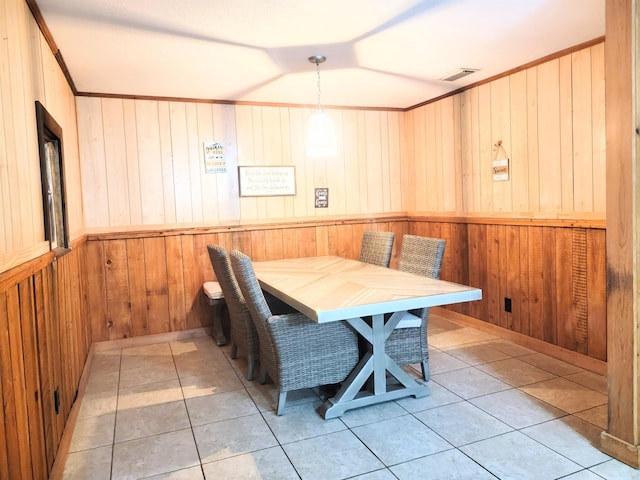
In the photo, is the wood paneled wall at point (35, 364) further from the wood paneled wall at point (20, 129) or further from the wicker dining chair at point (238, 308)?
the wicker dining chair at point (238, 308)

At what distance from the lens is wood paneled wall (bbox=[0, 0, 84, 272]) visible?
5.11 ft

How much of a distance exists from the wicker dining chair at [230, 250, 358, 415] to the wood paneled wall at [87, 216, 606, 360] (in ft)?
5.55

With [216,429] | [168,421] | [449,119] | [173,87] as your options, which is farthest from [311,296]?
[449,119]

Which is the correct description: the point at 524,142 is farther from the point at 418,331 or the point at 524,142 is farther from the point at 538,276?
the point at 418,331

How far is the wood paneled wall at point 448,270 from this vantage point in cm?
316

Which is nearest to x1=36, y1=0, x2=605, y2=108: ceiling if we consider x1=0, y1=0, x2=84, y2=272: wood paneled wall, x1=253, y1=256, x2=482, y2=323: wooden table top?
x1=0, y1=0, x2=84, y2=272: wood paneled wall

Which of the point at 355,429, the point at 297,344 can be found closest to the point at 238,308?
the point at 297,344

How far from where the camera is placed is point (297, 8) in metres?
2.38

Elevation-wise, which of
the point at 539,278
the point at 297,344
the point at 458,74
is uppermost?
the point at 458,74

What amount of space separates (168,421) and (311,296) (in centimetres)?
109

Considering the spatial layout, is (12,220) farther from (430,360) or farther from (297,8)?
(430,360)

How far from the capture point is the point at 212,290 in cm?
387

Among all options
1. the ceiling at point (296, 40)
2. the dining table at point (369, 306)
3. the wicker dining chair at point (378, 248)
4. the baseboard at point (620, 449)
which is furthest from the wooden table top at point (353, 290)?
the ceiling at point (296, 40)

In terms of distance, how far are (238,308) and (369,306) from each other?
3.73 ft
